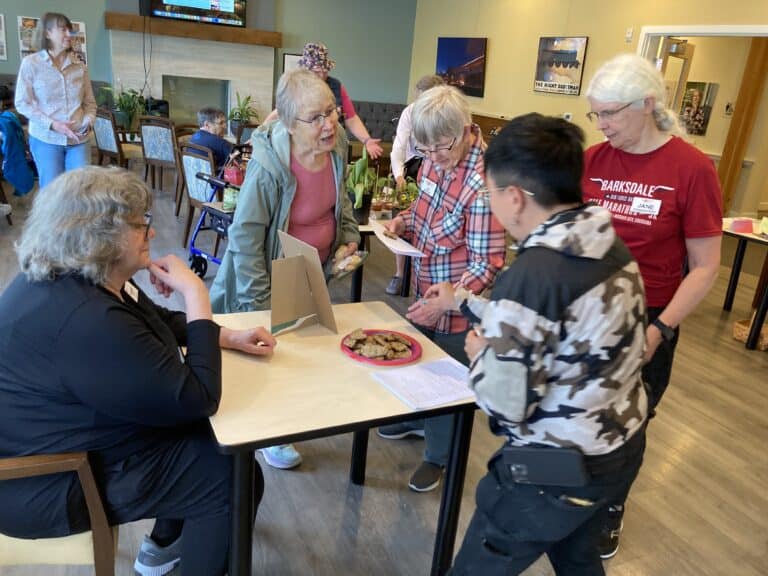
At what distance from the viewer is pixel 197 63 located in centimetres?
884

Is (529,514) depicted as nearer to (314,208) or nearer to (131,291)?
(131,291)

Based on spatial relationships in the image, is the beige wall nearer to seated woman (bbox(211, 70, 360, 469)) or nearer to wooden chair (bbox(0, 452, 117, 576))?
seated woman (bbox(211, 70, 360, 469))

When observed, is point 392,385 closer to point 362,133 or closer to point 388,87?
point 362,133

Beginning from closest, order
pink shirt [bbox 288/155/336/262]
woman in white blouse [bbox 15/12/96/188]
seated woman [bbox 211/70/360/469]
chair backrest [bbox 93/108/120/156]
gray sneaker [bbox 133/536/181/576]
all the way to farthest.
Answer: gray sneaker [bbox 133/536/181/576] → seated woman [bbox 211/70/360/469] → pink shirt [bbox 288/155/336/262] → woman in white blouse [bbox 15/12/96/188] → chair backrest [bbox 93/108/120/156]

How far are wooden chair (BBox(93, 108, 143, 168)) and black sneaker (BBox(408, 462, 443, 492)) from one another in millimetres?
5183

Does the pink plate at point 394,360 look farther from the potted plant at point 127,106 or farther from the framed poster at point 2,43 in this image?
the framed poster at point 2,43

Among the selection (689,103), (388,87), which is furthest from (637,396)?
(388,87)

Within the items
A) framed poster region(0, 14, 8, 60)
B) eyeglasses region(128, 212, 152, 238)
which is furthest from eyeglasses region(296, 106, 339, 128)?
framed poster region(0, 14, 8, 60)

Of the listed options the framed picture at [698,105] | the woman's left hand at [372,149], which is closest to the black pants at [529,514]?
the woman's left hand at [372,149]

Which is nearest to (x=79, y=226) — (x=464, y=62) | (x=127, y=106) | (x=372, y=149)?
(x=372, y=149)

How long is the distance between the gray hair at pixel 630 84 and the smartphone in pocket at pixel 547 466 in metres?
1.04

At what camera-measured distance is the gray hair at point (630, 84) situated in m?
1.69

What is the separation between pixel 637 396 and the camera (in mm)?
1223

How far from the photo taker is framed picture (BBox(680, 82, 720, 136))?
7.88 m
